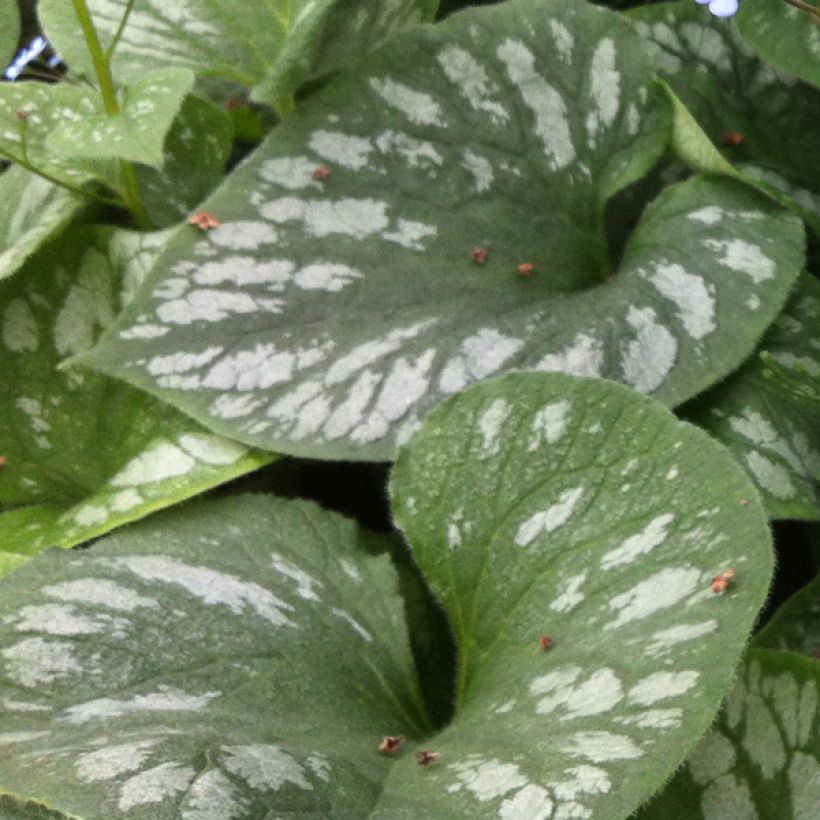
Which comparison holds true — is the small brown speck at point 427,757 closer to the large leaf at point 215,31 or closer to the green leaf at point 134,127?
the green leaf at point 134,127

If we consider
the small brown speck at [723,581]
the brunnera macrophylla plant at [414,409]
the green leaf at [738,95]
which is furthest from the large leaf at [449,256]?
the small brown speck at [723,581]

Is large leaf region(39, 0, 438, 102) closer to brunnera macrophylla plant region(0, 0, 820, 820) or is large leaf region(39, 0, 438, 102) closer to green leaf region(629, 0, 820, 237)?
brunnera macrophylla plant region(0, 0, 820, 820)

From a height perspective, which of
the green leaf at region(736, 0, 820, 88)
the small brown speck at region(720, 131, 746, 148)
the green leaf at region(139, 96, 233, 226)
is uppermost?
the green leaf at region(736, 0, 820, 88)

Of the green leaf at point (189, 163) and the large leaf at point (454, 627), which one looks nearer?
the large leaf at point (454, 627)

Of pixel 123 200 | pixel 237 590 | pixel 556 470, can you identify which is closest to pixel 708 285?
pixel 556 470

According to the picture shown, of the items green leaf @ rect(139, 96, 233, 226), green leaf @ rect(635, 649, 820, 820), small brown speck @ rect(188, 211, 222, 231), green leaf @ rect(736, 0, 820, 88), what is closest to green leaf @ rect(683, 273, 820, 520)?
green leaf @ rect(635, 649, 820, 820)

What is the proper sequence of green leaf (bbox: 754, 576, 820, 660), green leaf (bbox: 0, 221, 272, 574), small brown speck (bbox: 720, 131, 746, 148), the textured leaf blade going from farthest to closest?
small brown speck (bbox: 720, 131, 746, 148), green leaf (bbox: 0, 221, 272, 574), green leaf (bbox: 754, 576, 820, 660), the textured leaf blade

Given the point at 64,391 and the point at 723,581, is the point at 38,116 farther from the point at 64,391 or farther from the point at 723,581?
the point at 723,581

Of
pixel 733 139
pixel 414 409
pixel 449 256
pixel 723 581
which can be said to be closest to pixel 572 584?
pixel 723 581
